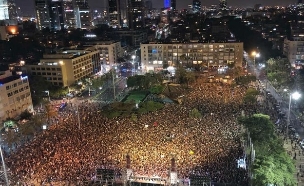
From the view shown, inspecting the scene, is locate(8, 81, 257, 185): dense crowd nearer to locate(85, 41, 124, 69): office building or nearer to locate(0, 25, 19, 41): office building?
locate(85, 41, 124, 69): office building

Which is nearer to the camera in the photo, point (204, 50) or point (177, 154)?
point (177, 154)

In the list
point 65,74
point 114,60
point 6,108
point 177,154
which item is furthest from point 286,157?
point 114,60

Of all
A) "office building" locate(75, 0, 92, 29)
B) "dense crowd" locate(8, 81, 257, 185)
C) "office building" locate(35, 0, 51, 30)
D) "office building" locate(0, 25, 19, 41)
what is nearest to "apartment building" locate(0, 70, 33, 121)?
"dense crowd" locate(8, 81, 257, 185)

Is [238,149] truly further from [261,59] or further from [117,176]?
[261,59]

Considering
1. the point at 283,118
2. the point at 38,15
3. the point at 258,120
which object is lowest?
Answer: the point at 283,118

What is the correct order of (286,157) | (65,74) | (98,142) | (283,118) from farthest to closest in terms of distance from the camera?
(65,74) < (283,118) < (98,142) < (286,157)

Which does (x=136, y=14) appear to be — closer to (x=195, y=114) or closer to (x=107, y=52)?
(x=107, y=52)

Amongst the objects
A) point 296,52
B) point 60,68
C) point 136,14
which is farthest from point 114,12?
point 296,52

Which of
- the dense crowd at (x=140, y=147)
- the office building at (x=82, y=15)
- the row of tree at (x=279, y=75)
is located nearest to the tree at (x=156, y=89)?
the dense crowd at (x=140, y=147)
